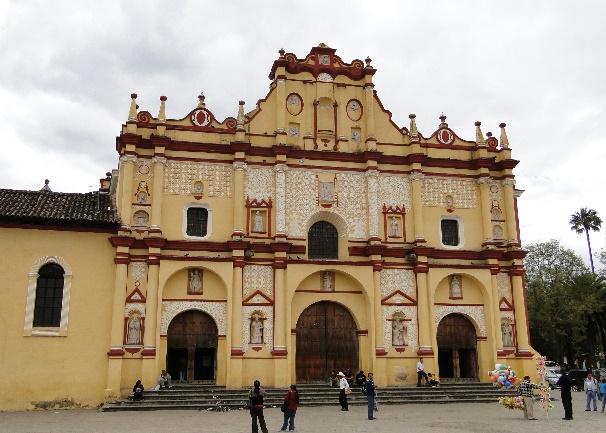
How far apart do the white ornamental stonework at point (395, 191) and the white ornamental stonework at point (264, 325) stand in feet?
24.8

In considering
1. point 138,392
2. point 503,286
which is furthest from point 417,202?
point 138,392

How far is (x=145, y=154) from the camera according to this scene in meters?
26.9

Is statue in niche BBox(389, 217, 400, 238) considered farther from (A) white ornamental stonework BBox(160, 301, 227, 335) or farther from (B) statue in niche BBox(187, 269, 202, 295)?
(B) statue in niche BBox(187, 269, 202, 295)

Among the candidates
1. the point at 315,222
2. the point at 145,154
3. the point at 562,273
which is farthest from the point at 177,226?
the point at 562,273

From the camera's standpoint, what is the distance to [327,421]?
18672 mm

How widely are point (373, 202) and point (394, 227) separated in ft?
5.25

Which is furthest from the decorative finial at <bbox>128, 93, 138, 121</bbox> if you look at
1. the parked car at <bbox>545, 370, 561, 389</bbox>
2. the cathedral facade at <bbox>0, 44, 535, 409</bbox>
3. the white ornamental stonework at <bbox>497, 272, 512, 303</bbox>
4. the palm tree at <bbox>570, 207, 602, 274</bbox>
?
the palm tree at <bbox>570, 207, 602, 274</bbox>

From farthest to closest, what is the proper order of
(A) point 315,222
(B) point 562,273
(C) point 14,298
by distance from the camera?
(B) point 562,273
(A) point 315,222
(C) point 14,298

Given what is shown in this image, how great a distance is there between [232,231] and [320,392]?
796cm

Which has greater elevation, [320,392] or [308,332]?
[308,332]

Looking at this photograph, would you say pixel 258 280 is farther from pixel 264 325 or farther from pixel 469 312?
pixel 469 312

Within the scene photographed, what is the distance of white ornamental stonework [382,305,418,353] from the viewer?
26969mm

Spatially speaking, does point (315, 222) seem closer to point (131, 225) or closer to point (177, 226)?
point (177, 226)

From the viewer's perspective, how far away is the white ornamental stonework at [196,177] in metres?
27.0
